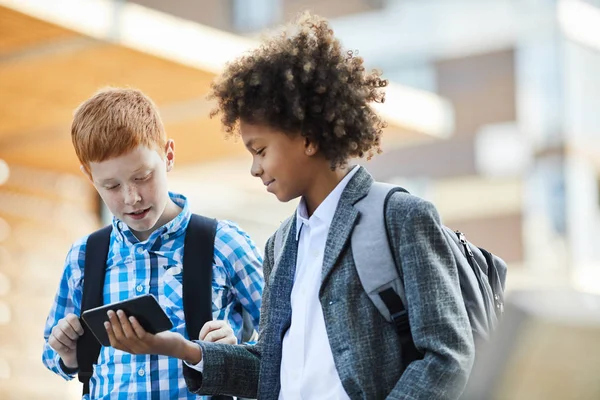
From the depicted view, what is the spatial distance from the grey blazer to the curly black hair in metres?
0.13

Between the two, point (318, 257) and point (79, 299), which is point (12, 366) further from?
point (318, 257)

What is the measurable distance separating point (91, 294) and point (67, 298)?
8.0 inches

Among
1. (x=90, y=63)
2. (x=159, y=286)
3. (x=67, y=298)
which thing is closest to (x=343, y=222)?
(x=159, y=286)

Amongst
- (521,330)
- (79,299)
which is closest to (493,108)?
(79,299)

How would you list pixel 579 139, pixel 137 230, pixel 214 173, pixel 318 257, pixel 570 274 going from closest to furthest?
pixel 318 257
pixel 137 230
pixel 214 173
pixel 570 274
pixel 579 139

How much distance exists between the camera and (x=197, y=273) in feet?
9.36

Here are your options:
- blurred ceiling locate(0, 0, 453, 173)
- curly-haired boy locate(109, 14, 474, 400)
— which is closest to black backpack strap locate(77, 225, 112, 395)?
curly-haired boy locate(109, 14, 474, 400)

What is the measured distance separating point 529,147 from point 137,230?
18270 millimetres

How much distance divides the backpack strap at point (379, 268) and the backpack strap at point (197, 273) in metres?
0.67

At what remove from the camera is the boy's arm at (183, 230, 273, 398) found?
2531 mm

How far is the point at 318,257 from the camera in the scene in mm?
2443

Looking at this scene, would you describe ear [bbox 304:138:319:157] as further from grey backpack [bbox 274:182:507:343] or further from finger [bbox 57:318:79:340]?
finger [bbox 57:318:79:340]

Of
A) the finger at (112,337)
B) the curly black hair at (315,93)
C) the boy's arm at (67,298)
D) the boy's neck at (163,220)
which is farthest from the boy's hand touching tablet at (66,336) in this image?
the curly black hair at (315,93)

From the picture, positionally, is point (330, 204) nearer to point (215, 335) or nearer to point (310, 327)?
point (310, 327)
